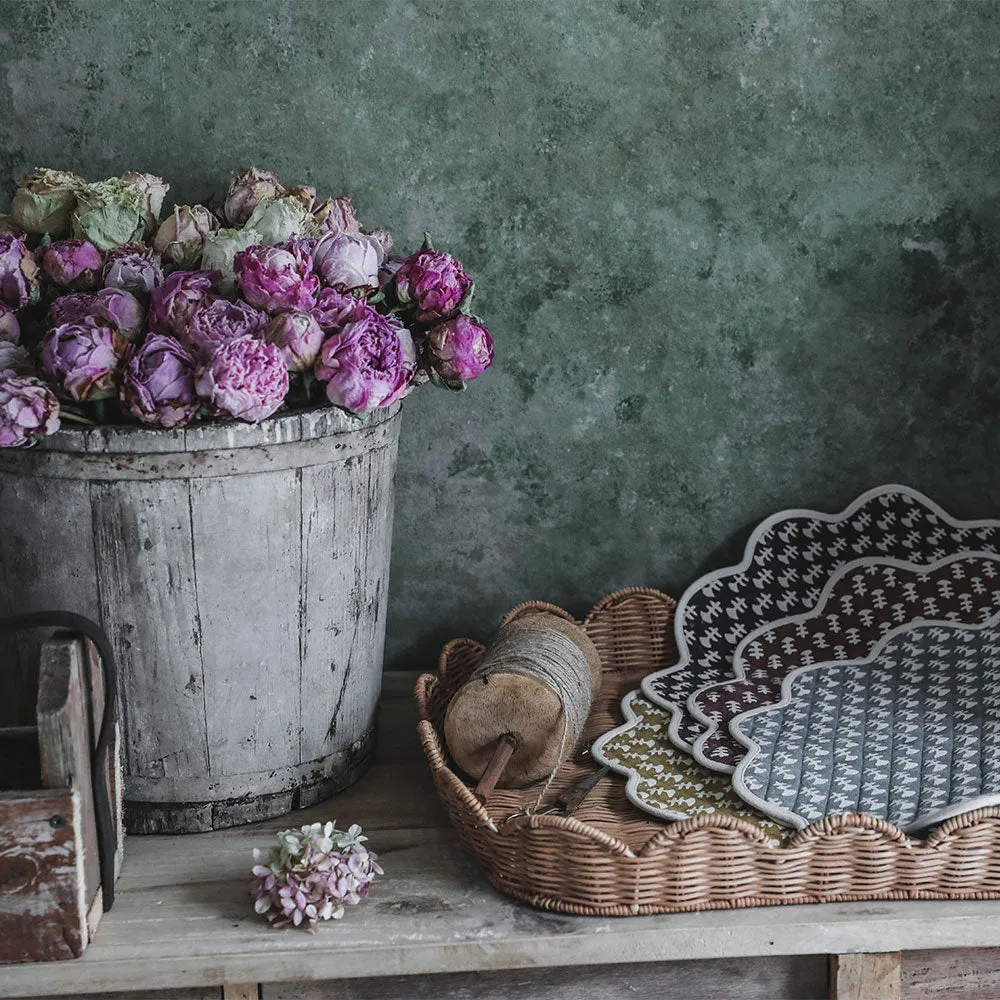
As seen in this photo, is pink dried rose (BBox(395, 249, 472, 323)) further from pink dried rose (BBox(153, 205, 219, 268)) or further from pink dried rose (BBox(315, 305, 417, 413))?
pink dried rose (BBox(153, 205, 219, 268))

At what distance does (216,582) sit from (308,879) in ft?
1.04

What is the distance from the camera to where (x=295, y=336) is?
1.16 m

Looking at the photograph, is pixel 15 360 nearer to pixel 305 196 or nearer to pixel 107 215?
pixel 107 215

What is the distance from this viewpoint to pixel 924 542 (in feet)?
5.54

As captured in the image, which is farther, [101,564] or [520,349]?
[520,349]

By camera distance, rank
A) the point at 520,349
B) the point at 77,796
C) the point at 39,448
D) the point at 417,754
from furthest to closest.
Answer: the point at 520,349, the point at 417,754, the point at 39,448, the point at 77,796

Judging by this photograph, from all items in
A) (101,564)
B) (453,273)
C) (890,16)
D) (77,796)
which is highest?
(890,16)

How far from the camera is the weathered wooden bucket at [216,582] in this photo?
1169 mm

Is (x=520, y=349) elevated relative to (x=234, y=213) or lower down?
lower down

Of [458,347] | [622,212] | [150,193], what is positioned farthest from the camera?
[622,212]

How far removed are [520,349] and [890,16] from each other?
0.67 m

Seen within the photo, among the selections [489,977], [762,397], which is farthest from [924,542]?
[489,977]

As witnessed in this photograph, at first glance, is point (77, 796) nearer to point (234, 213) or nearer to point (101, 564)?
point (101, 564)

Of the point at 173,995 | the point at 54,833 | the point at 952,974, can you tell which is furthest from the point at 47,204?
the point at 952,974
